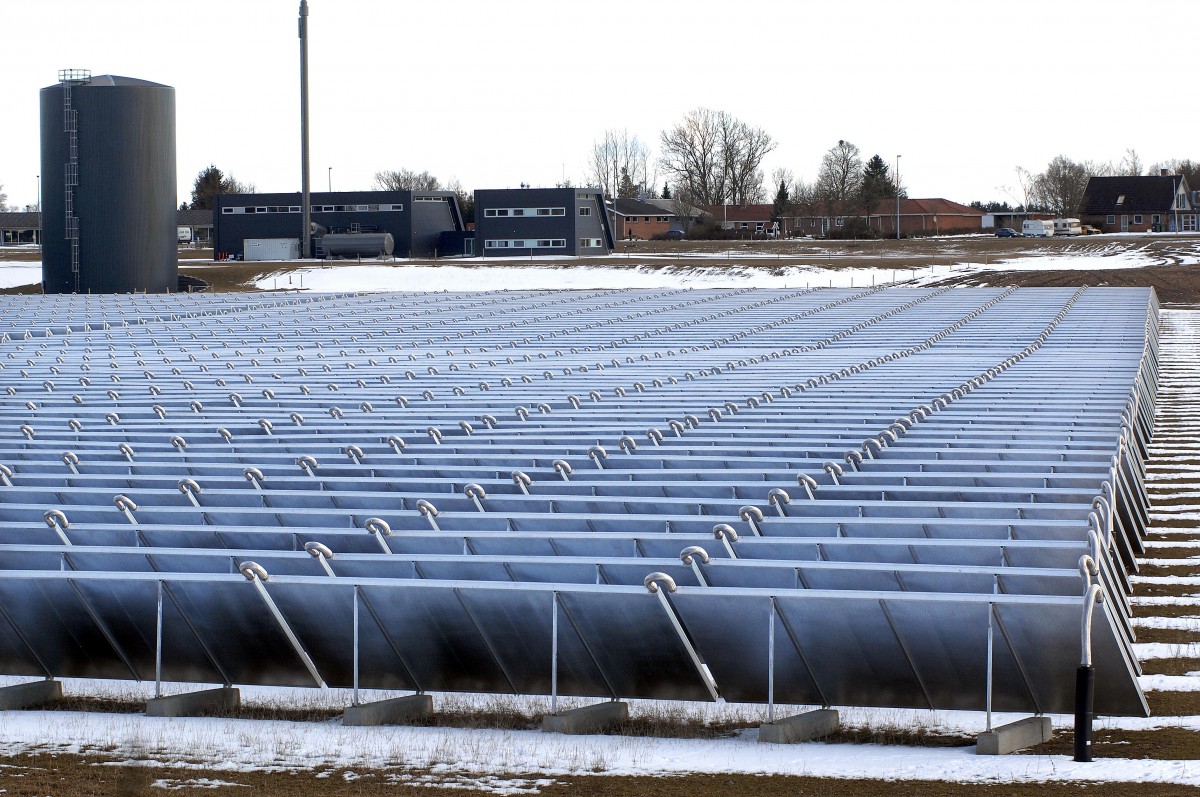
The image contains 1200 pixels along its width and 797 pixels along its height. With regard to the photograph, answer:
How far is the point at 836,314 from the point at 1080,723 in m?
34.2

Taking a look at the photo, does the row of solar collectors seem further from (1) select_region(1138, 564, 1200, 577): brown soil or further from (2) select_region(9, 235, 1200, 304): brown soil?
(2) select_region(9, 235, 1200, 304): brown soil

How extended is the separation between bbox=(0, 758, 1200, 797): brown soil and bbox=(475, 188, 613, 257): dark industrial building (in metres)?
86.4

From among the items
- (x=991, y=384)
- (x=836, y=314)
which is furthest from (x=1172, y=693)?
(x=836, y=314)

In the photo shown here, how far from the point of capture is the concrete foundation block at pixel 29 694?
10.1m

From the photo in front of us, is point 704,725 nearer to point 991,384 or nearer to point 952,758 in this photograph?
point 952,758

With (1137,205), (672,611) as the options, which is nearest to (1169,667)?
(672,611)

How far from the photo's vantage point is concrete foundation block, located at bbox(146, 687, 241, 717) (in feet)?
32.1

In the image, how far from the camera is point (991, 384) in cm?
2234

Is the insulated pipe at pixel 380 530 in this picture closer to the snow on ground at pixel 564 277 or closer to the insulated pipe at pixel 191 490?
the insulated pipe at pixel 191 490

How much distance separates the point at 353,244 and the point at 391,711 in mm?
83739

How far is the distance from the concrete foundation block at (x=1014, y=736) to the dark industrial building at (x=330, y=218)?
3413 inches

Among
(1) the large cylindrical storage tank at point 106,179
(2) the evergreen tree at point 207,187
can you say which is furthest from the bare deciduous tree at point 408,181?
(1) the large cylindrical storage tank at point 106,179

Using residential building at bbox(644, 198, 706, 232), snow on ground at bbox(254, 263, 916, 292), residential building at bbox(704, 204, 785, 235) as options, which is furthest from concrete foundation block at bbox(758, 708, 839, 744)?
residential building at bbox(704, 204, 785, 235)

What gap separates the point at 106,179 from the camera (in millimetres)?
55406
